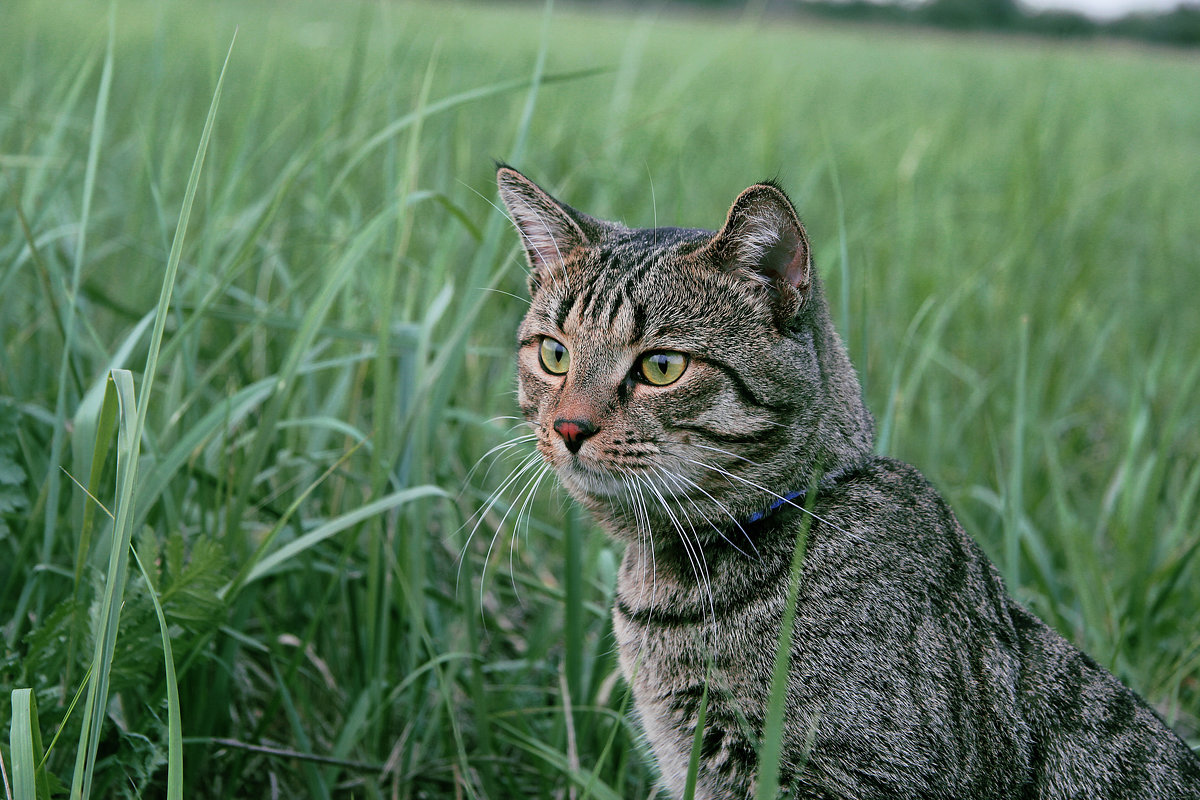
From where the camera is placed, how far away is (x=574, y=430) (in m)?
2.00

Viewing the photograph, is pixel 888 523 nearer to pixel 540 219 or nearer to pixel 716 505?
pixel 716 505

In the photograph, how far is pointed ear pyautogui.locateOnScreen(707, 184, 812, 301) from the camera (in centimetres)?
192

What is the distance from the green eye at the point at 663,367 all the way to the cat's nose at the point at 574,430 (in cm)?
18

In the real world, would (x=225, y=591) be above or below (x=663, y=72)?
below

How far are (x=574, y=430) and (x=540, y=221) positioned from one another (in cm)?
66

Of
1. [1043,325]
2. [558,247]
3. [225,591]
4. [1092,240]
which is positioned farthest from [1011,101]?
[225,591]

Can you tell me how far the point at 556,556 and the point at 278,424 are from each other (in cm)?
127

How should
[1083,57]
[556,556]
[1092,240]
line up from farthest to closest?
[1083,57] → [1092,240] → [556,556]

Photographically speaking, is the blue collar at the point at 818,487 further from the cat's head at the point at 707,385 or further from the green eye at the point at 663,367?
the green eye at the point at 663,367

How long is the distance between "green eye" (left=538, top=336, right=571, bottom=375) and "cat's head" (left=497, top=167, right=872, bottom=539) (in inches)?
2.1

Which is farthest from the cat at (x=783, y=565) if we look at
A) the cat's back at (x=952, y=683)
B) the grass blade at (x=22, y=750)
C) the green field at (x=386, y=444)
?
the grass blade at (x=22, y=750)

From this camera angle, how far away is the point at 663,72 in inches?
468

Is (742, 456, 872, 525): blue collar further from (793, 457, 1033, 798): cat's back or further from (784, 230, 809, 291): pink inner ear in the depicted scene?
(784, 230, 809, 291): pink inner ear

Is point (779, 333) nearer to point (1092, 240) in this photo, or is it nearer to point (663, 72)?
point (1092, 240)
